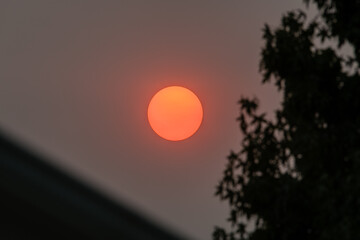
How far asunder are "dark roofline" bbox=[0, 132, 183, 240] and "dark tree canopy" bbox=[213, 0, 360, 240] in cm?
1459

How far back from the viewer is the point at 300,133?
54.3 feet

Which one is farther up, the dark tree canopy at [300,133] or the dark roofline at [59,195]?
the dark tree canopy at [300,133]

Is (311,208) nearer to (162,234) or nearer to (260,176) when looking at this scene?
(260,176)

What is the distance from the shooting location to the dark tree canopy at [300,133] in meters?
16.3

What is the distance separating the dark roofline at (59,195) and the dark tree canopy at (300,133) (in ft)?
47.9

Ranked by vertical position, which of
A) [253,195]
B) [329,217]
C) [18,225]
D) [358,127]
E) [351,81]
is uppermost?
[351,81]

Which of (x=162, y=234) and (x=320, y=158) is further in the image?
(x=320, y=158)

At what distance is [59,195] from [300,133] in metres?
15.6

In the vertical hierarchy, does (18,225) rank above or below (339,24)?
below

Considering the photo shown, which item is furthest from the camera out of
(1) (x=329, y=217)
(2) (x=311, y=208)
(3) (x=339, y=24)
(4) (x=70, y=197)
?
(3) (x=339, y=24)

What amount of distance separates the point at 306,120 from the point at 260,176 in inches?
62.1

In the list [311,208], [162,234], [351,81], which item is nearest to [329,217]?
[311,208]

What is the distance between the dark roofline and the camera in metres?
1.21

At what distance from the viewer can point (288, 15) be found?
17703mm
